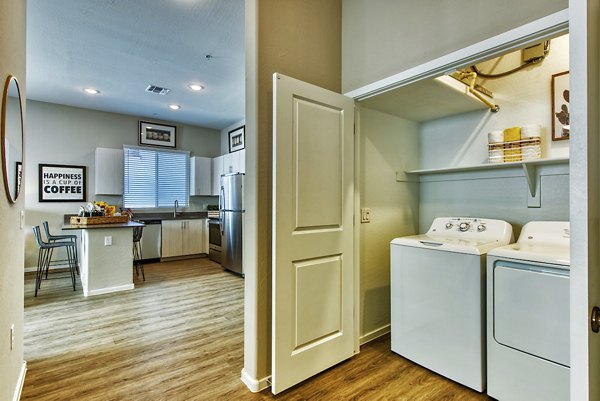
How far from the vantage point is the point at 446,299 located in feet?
6.68

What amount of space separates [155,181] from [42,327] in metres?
3.62

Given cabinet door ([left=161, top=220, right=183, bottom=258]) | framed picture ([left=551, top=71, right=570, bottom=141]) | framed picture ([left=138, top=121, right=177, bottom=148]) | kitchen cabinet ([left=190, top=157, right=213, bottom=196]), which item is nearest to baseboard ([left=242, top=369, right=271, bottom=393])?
framed picture ([left=551, top=71, right=570, bottom=141])

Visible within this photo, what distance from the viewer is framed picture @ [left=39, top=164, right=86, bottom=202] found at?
5.00 meters

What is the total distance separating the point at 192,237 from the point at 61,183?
2365 mm

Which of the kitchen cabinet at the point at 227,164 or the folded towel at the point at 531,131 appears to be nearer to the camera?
the folded towel at the point at 531,131

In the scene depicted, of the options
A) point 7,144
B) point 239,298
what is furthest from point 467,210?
point 7,144

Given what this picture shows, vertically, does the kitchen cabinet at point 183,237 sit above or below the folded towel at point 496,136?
below

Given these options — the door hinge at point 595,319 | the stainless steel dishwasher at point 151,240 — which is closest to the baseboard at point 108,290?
the stainless steel dishwasher at point 151,240

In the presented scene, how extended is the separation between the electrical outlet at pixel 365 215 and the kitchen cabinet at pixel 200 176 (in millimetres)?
4704

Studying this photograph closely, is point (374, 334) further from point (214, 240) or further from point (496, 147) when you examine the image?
point (214, 240)

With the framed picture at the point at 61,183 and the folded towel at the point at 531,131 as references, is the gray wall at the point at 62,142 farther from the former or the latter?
the folded towel at the point at 531,131

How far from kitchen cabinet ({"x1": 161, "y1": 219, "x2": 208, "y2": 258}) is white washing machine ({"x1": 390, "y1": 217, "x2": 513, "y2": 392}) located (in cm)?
472

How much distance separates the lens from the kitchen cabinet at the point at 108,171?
538cm

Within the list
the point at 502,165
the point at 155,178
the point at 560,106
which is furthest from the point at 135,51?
the point at 560,106
